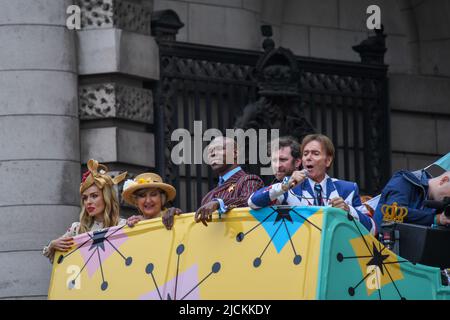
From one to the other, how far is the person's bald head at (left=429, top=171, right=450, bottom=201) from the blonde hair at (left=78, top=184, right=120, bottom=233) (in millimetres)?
2429

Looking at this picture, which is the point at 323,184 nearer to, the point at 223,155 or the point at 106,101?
the point at 223,155

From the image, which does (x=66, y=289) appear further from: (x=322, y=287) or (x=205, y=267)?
(x=322, y=287)

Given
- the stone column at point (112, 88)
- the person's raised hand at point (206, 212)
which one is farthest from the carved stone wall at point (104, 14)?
the person's raised hand at point (206, 212)

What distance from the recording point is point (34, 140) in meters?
14.7

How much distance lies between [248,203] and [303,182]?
67cm

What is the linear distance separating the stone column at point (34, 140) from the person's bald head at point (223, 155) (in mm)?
3734

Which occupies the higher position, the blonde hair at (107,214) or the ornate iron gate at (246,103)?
the ornate iron gate at (246,103)

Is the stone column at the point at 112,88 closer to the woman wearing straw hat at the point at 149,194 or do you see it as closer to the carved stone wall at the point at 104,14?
the carved stone wall at the point at 104,14

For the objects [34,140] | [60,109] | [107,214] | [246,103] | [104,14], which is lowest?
[107,214]

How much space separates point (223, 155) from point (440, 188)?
1566mm

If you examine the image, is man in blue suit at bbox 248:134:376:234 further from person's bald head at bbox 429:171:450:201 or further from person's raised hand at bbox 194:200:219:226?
person's bald head at bbox 429:171:450:201

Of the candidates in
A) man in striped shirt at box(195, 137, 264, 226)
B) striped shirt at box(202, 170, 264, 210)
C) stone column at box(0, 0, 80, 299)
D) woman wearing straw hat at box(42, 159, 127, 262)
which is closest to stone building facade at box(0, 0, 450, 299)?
stone column at box(0, 0, 80, 299)

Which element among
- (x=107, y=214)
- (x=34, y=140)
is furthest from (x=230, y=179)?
(x=34, y=140)

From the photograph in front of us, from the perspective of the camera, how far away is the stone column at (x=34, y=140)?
1455 cm
